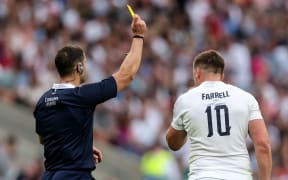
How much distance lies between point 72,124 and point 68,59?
55 centimetres

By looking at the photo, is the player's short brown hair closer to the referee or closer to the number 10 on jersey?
the number 10 on jersey

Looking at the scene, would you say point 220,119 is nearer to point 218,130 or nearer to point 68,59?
point 218,130

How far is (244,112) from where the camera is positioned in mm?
9516

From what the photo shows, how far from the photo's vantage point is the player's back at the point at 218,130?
947cm

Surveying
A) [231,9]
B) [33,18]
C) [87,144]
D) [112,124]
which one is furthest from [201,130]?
[231,9]

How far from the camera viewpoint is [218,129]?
31.3 ft

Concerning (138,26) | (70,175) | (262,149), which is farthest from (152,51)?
(70,175)

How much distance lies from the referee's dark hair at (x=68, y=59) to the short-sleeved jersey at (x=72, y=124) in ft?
0.41

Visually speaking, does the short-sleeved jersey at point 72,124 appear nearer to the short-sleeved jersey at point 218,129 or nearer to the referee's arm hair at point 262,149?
the short-sleeved jersey at point 218,129

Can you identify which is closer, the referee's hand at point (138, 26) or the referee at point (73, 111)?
the referee at point (73, 111)


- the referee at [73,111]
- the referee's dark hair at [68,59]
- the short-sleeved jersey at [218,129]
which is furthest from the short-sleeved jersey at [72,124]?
the short-sleeved jersey at [218,129]

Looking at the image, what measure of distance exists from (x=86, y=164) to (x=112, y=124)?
10047 millimetres

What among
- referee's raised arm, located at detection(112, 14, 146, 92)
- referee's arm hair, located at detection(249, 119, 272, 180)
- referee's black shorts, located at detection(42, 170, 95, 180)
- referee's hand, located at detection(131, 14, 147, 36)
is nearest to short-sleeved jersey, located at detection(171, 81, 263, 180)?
referee's arm hair, located at detection(249, 119, 272, 180)

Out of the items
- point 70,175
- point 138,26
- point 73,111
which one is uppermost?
point 138,26
